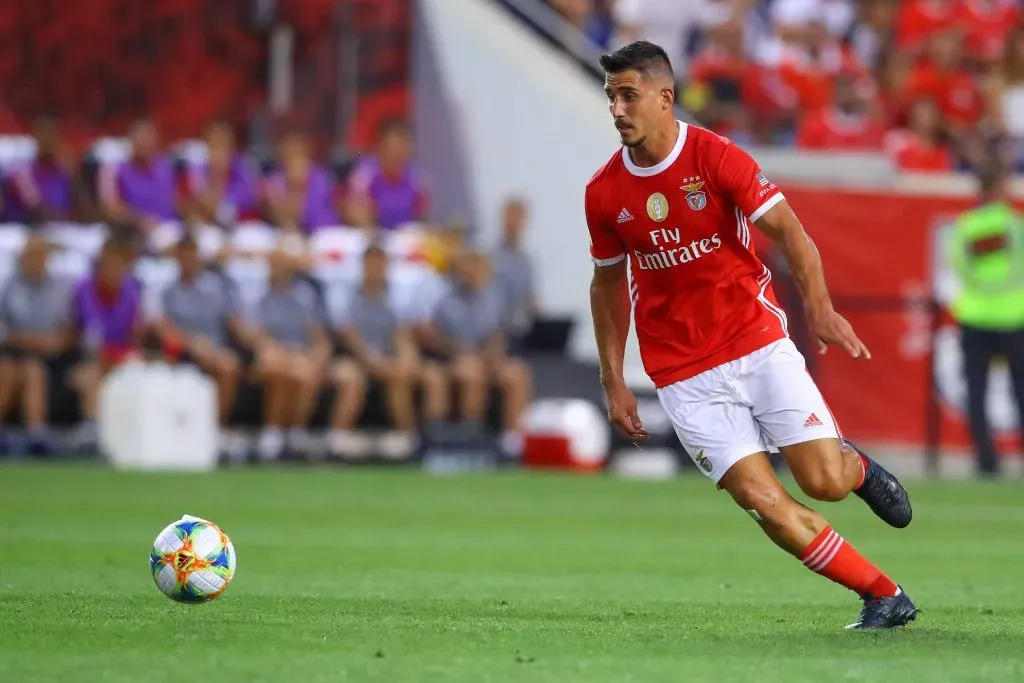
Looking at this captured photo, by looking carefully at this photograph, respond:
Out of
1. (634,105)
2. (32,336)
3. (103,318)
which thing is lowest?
(634,105)

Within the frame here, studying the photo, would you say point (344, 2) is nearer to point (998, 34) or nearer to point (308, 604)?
point (998, 34)

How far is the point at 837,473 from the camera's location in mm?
6984

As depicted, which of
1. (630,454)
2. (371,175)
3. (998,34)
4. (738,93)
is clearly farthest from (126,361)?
(998,34)

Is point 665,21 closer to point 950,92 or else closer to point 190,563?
point 950,92

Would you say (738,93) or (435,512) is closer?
(435,512)

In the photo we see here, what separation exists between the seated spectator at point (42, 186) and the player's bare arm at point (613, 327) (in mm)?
12129

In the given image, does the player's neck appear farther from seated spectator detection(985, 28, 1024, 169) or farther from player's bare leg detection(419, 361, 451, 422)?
seated spectator detection(985, 28, 1024, 169)

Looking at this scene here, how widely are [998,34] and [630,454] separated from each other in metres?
8.55

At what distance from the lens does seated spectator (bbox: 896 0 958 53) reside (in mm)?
23234

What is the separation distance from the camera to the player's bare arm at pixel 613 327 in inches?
295

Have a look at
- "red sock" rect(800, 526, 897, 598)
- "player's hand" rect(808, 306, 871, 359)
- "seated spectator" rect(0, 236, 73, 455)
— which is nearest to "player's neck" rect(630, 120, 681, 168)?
"player's hand" rect(808, 306, 871, 359)

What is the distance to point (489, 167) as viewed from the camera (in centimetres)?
2114

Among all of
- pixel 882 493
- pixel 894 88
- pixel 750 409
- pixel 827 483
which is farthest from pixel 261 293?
pixel 827 483

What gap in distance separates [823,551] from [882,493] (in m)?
0.52
